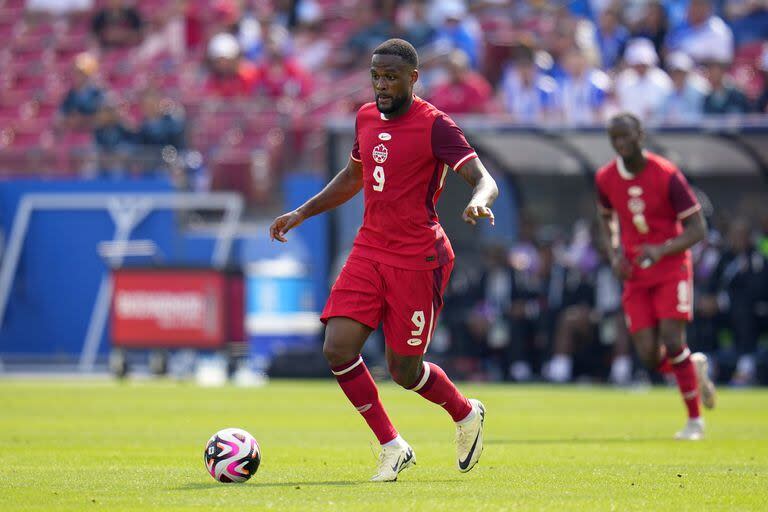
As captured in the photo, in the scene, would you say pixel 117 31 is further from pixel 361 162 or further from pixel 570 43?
pixel 361 162

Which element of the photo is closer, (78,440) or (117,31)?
(78,440)

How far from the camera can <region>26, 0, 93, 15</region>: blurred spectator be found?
32938mm

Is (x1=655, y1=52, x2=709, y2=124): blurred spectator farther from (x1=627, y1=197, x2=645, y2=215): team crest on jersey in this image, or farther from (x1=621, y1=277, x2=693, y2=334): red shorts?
(x1=621, y1=277, x2=693, y2=334): red shorts

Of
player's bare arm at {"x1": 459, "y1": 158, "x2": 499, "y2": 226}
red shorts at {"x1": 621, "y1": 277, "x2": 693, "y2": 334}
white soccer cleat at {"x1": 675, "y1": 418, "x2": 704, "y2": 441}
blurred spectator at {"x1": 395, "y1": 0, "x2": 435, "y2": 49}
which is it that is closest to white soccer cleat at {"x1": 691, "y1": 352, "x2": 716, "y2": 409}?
red shorts at {"x1": 621, "y1": 277, "x2": 693, "y2": 334}

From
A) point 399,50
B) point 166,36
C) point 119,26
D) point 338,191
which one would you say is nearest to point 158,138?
point 166,36

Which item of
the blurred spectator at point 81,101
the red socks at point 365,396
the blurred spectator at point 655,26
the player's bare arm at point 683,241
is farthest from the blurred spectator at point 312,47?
the red socks at point 365,396

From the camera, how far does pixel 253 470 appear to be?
880 centimetres

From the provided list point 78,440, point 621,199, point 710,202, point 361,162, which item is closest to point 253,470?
point 361,162

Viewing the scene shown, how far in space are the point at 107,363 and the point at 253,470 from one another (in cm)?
1654

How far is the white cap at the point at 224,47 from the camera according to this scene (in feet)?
89.1

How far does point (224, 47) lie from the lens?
27.4m

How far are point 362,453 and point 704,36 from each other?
13774mm

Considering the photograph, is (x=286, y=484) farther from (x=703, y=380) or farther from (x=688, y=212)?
(x=703, y=380)

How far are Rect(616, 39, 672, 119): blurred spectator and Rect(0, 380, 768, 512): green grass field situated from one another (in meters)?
4.92
